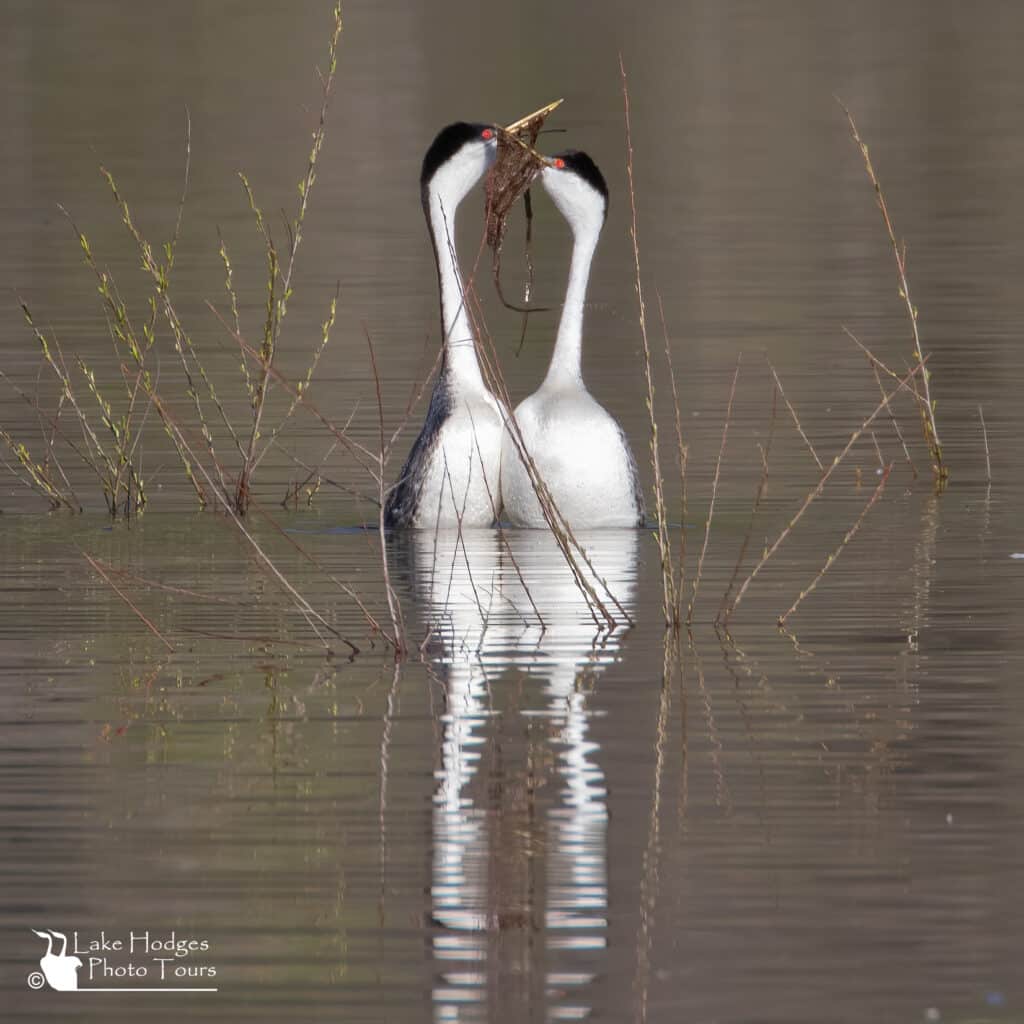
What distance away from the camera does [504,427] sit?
12.0m

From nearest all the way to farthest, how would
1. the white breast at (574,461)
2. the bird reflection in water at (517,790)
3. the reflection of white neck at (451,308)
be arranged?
the bird reflection in water at (517,790), the white breast at (574,461), the reflection of white neck at (451,308)

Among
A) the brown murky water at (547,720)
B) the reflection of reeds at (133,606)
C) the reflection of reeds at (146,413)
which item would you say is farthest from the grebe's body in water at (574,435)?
the reflection of reeds at (133,606)

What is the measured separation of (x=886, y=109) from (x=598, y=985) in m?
34.5

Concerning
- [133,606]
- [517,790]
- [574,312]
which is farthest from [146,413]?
[517,790]

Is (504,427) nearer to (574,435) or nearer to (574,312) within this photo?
(574,435)

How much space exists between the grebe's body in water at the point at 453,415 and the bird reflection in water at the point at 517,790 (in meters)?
0.73

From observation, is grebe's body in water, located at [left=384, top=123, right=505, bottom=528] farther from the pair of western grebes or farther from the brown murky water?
the brown murky water

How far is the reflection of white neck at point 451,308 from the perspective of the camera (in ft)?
39.4

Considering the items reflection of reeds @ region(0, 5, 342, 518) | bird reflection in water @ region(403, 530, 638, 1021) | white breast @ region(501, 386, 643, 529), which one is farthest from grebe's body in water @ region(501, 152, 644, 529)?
reflection of reeds @ region(0, 5, 342, 518)

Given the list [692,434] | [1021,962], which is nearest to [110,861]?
[1021,962]

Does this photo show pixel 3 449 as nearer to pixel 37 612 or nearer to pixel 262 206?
pixel 37 612

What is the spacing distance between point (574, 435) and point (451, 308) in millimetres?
806

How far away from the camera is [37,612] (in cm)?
1026

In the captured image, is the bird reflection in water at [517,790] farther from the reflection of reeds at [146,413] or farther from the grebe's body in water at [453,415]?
the reflection of reeds at [146,413]
